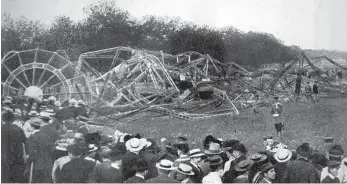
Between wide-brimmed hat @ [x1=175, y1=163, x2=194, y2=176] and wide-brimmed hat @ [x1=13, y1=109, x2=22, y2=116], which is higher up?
wide-brimmed hat @ [x1=13, y1=109, x2=22, y2=116]

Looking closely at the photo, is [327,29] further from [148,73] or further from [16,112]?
[16,112]

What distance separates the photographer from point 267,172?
268 inches

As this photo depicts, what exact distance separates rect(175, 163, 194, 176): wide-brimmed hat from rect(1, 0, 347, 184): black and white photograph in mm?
47

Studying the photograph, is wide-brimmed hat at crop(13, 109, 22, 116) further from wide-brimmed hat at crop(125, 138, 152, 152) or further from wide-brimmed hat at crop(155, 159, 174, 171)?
wide-brimmed hat at crop(155, 159, 174, 171)

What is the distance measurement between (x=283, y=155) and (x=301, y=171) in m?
0.39

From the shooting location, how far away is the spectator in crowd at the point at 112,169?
6.75 meters

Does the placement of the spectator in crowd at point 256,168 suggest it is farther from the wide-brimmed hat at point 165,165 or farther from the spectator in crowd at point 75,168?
the spectator in crowd at point 75,168

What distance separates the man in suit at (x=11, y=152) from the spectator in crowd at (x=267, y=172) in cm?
395

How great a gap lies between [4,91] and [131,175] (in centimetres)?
250

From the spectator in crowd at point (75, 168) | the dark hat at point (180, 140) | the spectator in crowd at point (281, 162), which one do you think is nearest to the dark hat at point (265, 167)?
the spectator in crowd at point (281, 162)

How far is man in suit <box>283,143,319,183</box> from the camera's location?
668cm

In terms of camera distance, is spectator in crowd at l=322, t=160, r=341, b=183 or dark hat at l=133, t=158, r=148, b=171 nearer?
dark hat at l=133, t=158, r=148, b=171

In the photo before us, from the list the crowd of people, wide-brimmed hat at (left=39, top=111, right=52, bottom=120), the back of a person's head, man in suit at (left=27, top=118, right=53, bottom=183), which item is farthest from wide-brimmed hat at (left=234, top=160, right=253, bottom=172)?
the back of a person's head

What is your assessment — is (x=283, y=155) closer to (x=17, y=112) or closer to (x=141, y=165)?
(x=141, y=165)
